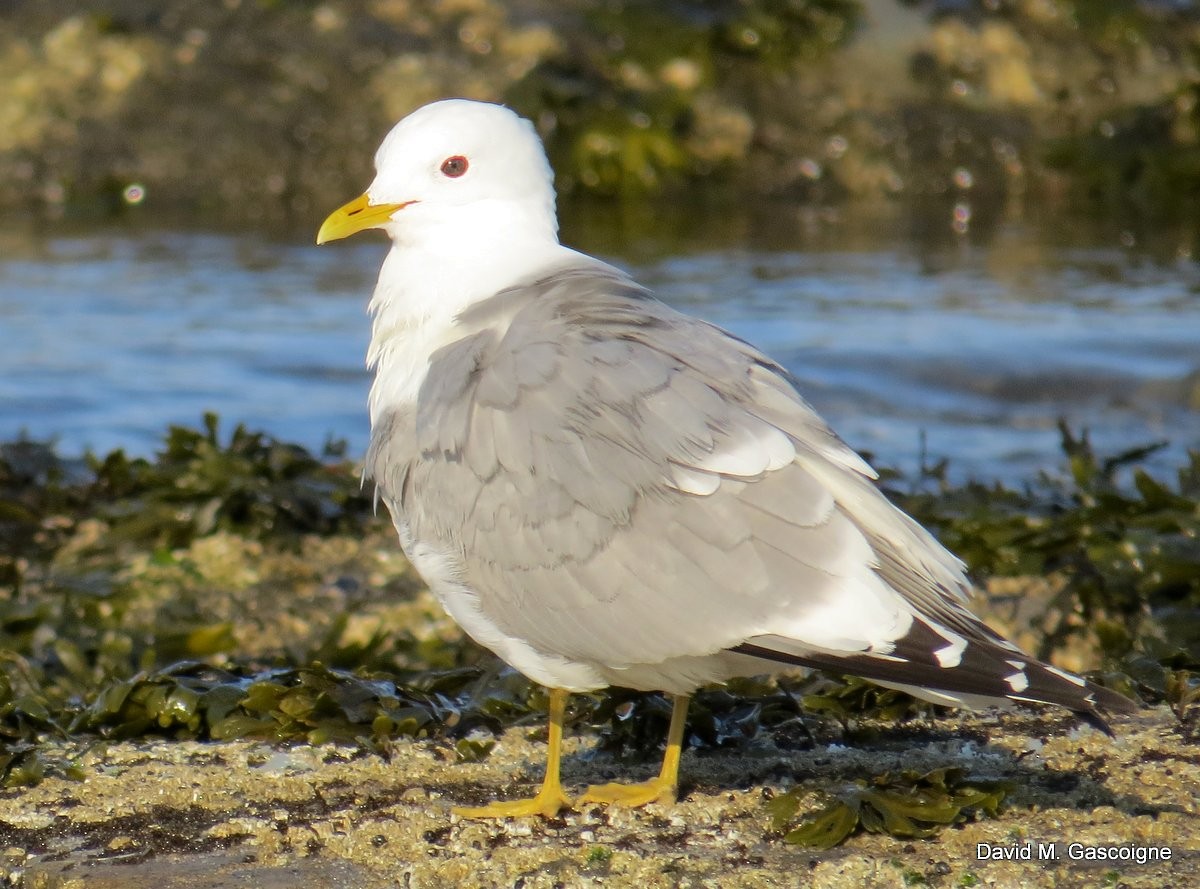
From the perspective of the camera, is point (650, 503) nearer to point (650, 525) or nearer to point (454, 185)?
point (650, 525)

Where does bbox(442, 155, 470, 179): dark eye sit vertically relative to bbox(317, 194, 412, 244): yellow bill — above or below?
above

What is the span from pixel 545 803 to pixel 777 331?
6.19 metres

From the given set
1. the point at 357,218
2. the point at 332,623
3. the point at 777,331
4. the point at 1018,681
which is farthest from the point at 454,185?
the point at 777,331

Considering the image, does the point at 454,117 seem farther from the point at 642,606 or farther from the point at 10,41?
the point at 10,41

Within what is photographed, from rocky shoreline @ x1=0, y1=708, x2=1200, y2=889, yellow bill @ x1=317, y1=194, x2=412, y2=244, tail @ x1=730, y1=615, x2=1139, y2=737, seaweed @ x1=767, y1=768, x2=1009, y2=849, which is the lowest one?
rocky shoreline @ x1=0, y1=708, x2=1200, y2=889

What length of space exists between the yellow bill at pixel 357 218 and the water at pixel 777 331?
243 cm

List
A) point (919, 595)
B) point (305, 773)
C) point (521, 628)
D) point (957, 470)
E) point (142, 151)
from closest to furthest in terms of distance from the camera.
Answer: point (919, 595)
point (521, 628)
point (305, 773)
point (957, 470)
point (142, 151)

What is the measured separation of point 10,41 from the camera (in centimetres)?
1320

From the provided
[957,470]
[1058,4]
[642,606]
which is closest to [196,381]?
[957,470]

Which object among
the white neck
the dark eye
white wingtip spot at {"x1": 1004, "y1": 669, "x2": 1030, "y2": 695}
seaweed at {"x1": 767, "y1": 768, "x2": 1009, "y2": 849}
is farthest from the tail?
the dark eye

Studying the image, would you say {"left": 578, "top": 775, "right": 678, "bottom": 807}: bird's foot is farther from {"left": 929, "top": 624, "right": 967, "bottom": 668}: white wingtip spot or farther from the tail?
{"left": 929, "top": 624, "right": 967, "bottom": 668}: white wingtip spot

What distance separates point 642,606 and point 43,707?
149 cm

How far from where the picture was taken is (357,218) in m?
3.73

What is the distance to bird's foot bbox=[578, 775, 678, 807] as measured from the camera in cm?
305
